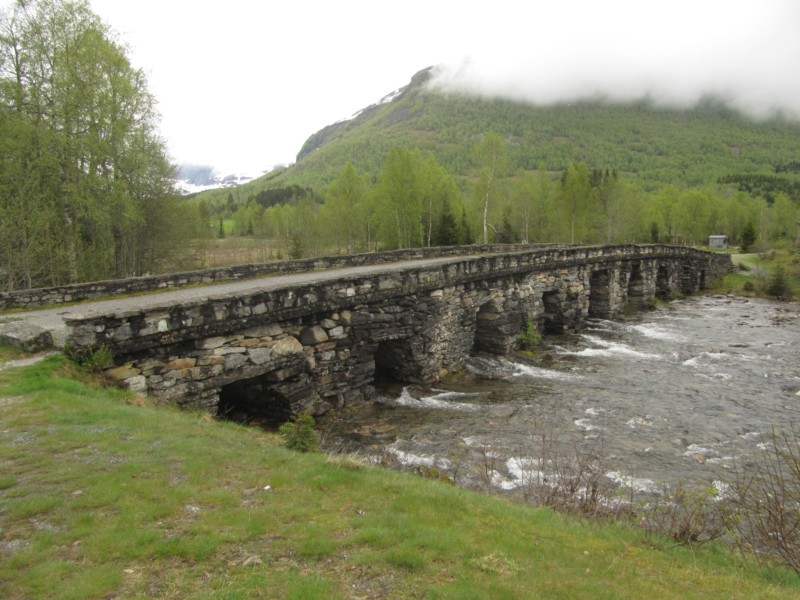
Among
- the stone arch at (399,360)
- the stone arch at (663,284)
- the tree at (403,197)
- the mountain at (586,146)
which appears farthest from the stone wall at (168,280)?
the mountain at (586,146)

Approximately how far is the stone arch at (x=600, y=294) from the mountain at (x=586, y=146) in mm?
108009

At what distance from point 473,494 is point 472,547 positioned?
1815mm

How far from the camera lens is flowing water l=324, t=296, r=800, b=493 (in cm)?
932

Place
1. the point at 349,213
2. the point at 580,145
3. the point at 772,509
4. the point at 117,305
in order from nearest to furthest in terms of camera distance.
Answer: the point at 772,509
the point at 117,305
the point at 349,213
the point at 580,145

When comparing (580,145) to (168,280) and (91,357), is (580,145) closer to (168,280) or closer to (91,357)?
(168,280)

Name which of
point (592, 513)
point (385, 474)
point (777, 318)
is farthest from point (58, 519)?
point (777, 318)

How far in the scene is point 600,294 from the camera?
86.6 ft

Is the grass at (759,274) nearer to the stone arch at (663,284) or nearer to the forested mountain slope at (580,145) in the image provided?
the stone arch at (663,284)

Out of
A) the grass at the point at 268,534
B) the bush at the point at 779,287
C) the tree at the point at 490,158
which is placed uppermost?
the tree at the point at 490,158

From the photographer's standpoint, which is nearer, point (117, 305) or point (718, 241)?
point (117, 305)

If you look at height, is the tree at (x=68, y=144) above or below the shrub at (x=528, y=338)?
above

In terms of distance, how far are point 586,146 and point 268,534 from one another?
183m

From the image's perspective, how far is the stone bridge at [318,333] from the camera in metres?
8.62

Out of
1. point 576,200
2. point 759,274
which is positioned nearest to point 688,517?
point 759,274
